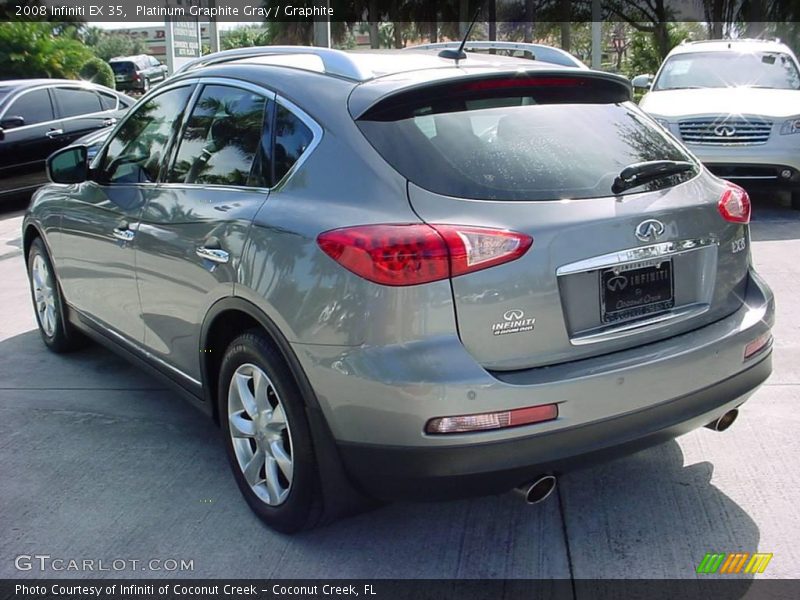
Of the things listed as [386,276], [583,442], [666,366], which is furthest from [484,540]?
[386,276]

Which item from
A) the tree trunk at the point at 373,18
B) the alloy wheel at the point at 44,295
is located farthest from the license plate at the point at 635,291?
the tree trunk at the point at 373,18

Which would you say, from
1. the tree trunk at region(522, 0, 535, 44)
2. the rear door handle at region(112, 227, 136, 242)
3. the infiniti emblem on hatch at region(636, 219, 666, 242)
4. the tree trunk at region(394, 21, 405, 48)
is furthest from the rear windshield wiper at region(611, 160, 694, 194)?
the tree trunk at region(394, 21, 405, 48)

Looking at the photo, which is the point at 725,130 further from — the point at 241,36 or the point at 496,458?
the point at 241,36

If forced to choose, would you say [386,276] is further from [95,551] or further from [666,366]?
[95,551]

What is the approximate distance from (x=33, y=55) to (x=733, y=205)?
27.0 meters

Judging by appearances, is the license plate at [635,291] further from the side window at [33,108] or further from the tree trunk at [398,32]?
the tree trunk at [398,32]

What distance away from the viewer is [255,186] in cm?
335

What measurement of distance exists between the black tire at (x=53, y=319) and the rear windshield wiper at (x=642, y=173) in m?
3.57

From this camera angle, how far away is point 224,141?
3.66 meters

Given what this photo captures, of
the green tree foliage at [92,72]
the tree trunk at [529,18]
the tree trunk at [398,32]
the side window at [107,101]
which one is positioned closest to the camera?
the side window at [107,101]

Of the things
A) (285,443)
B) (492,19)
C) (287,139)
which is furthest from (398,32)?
(285,443)

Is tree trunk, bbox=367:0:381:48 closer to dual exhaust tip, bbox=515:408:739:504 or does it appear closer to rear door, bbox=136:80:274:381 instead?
rear door, bbox=136:80:274:381

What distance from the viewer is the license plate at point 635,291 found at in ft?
9.37

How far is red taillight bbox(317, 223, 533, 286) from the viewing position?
2.66m
